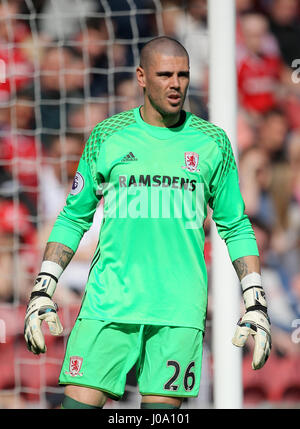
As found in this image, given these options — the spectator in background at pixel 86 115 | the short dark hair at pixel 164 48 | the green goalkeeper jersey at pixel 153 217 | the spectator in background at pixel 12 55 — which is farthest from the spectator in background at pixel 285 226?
the short dark hair at pixel 164 48

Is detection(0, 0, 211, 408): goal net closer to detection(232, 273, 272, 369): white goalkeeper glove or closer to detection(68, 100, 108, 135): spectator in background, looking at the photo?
detection(68, 100, 108, 135): spectator in background

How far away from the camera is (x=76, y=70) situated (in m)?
5.43

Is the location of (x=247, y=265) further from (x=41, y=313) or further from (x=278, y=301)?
(x=278, y=301)

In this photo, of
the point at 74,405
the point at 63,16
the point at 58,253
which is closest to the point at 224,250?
the point at 58,253

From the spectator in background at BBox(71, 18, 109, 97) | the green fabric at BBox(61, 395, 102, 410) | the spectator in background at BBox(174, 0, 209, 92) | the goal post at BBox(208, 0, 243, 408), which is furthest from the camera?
the spectator in background at BBox(71, 18, 109, 97)

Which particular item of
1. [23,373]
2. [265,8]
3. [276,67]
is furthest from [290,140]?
[23,373]

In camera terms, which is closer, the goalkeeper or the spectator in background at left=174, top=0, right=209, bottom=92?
the goalkeeper

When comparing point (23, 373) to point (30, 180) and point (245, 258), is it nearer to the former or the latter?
point (30, 180)

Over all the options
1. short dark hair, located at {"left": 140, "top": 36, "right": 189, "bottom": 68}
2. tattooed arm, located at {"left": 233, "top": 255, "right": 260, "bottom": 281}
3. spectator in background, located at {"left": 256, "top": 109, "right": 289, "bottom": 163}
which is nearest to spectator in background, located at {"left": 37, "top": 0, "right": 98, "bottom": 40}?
spectator in background, located at {"left": 256, "top": 109, "right": 289, "bottom": 163}

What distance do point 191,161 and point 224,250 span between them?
99 cm

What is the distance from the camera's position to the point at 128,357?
10.7 ft

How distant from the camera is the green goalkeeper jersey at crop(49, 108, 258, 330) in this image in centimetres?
327

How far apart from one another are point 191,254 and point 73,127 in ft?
7.67

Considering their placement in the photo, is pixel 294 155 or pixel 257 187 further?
pixel 294 155
